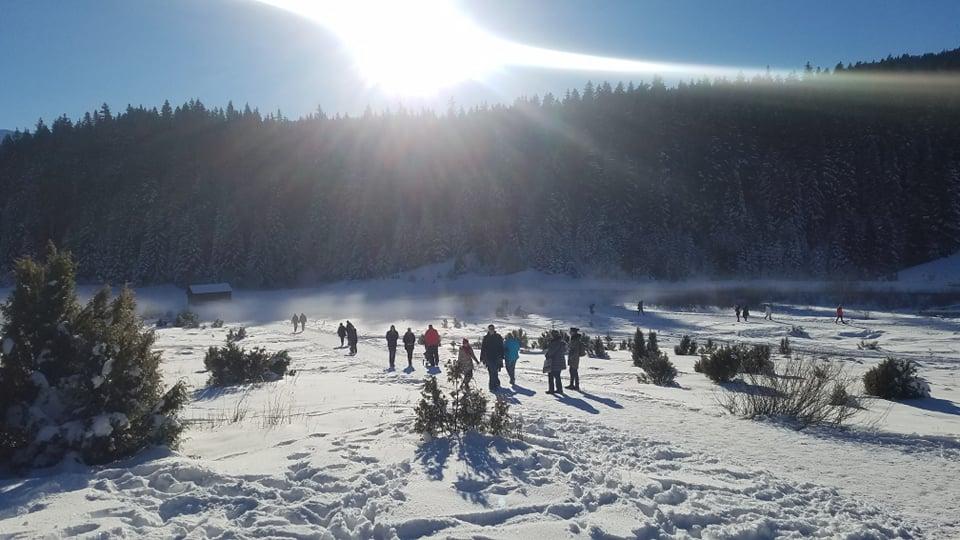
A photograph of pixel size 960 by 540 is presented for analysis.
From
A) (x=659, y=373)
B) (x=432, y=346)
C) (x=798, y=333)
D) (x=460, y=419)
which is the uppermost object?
(x=460, y=419)

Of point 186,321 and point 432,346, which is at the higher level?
point 432,346

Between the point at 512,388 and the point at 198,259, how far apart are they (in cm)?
8245

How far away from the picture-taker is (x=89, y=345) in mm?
6758

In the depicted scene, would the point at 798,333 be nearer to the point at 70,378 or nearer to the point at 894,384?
the point at 894,384

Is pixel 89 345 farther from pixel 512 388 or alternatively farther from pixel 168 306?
pixel 168 306

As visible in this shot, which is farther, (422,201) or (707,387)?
(422,201)

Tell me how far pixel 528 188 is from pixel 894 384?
78.2 metres

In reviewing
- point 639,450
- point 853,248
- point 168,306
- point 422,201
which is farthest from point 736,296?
point 168,306

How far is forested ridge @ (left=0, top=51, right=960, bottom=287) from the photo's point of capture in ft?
263

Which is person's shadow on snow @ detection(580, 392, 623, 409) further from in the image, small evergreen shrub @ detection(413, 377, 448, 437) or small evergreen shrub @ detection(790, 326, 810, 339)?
small evergreen shrub @ detection(790, 326, 810, 339)

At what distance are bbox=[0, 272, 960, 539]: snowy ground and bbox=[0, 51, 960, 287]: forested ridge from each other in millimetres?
67259

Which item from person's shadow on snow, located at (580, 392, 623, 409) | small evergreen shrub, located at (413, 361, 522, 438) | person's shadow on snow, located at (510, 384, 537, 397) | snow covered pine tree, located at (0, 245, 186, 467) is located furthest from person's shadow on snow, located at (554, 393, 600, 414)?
snow covered pine tree, located at (0, 245, 186, 467)

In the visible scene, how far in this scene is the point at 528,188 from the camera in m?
88.8

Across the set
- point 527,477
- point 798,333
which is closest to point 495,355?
point 527,477
